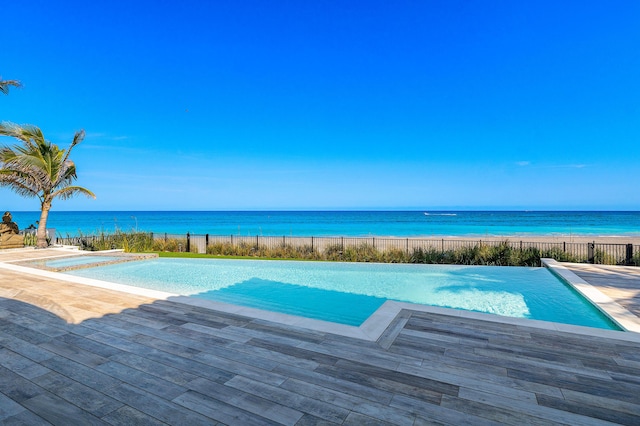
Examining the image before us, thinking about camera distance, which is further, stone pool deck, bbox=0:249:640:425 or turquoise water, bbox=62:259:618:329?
turquoise water, bbox=62:259:618:329

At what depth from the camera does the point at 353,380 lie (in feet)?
7.19

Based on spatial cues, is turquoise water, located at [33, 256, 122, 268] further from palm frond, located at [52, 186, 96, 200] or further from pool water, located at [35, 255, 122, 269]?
palm frond, located at [52, 186, 96, 200]

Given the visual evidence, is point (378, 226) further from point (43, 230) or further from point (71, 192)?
point (43, 230)

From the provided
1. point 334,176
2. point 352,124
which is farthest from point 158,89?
point 334,176

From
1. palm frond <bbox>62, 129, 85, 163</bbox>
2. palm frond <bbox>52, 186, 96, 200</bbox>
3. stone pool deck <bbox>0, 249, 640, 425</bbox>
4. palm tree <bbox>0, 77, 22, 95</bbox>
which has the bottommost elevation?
stone pool deck <bbox>0, 249, 640, 425</bbox>

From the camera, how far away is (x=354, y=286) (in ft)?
22.0

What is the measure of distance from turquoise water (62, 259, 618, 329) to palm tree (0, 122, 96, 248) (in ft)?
16.3

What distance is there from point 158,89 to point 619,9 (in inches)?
758

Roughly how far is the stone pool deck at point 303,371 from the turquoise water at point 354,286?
5.34ft

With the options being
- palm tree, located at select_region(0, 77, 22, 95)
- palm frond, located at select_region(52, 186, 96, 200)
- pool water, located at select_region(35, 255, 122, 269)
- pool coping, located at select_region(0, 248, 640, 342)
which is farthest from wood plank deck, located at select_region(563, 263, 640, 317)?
palm frond, located at select_region(52, 186, 96, 200)

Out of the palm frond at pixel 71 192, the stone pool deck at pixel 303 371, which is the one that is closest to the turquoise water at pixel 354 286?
the stone pool deck at pixel 303 371

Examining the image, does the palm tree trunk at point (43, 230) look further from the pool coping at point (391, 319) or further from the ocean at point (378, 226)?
the pool coping at point (391, 319)

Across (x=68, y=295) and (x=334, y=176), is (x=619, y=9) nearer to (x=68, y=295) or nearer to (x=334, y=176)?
(x=68, y=295)

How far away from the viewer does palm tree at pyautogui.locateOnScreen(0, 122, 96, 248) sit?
10148mm
